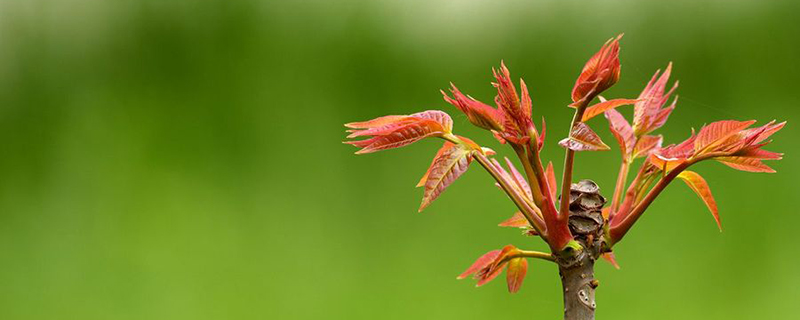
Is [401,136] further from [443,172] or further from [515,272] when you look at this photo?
[515,272]

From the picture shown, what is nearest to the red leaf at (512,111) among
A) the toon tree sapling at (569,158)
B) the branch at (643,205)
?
the toon tree sapling at (569,158)

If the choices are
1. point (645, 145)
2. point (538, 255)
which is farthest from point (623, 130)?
point (538, 255)

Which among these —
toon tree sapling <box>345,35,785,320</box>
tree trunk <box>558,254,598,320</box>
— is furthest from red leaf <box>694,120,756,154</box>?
tree trunk <box>558,254,598,320</box>

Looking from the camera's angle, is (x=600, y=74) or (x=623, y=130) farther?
(x=623, y=130)

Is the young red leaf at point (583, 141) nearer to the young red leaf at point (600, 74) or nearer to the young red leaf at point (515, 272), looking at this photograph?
the young red leaf at point (600, 74)

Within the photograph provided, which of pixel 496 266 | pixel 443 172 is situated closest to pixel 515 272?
pixel 496 266

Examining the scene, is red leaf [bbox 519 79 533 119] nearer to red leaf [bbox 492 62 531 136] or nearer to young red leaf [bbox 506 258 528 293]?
red leaf [bbox 492 62 531 136]

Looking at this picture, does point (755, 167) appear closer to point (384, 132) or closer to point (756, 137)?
point (756, 137)

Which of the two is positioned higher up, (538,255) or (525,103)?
(525,103)
